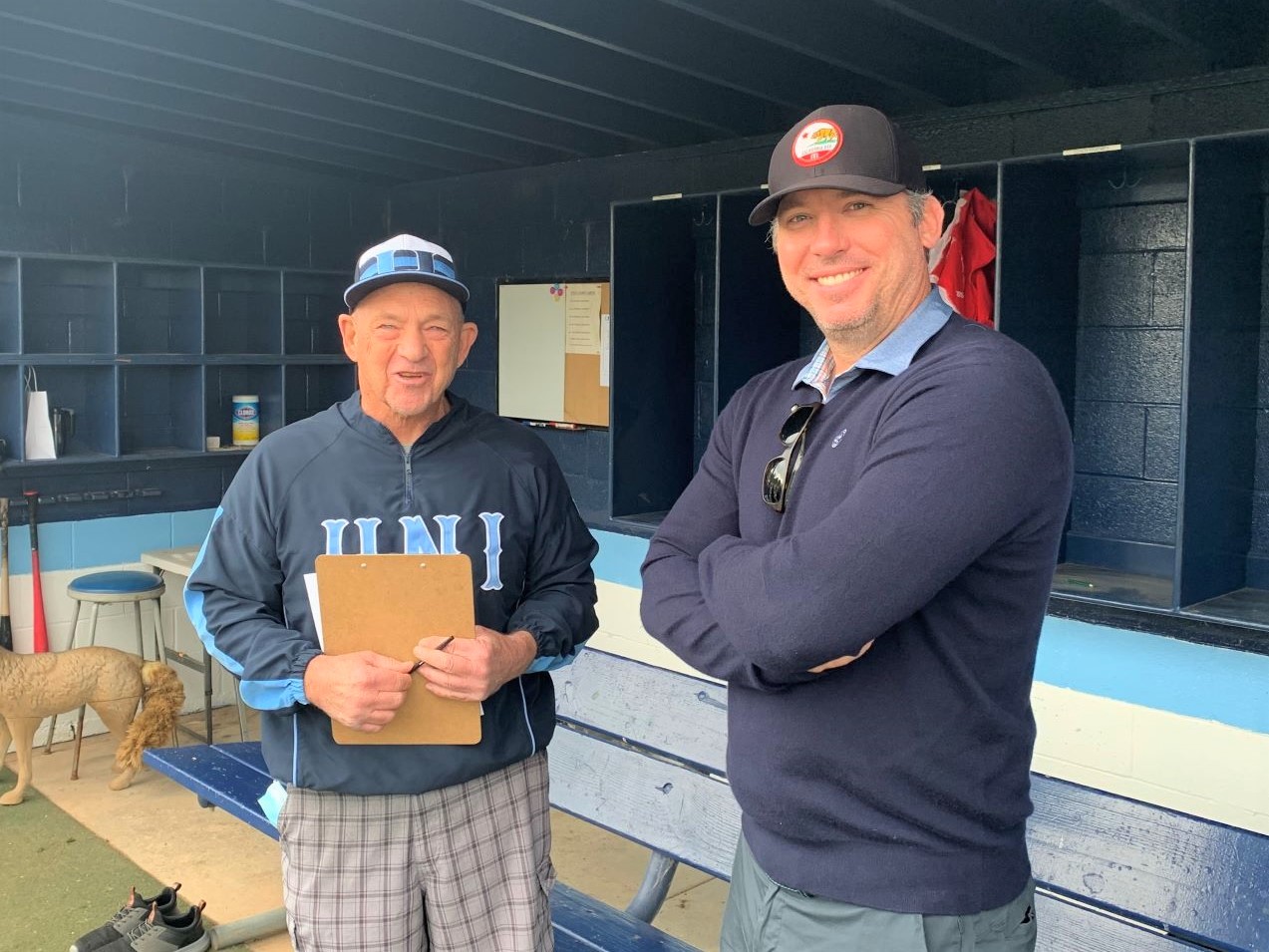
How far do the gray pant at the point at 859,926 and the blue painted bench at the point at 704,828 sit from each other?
64cm

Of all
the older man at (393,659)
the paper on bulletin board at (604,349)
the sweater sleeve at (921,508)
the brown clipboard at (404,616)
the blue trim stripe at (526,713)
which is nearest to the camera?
the sweater sleeve at (921,508)

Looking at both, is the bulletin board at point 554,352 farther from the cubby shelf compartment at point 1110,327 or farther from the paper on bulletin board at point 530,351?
the cubby shelf compartment at point 1110,327

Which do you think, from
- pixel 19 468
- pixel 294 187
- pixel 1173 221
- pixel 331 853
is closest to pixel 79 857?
pixel 19 468

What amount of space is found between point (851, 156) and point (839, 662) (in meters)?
0.53

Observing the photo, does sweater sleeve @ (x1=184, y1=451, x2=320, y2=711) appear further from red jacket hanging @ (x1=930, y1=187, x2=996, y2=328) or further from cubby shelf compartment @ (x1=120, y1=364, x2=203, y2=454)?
cubby shelf compartment @ (x1=120, y1=364, x2=203, y2=454)

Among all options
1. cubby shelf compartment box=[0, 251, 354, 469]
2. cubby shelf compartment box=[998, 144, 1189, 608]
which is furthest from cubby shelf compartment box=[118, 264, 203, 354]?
cubby shelf compartment box=[998, 144, 1189, 608]

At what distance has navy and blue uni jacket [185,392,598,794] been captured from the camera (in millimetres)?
1654

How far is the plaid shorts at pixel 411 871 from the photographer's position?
1.66 m

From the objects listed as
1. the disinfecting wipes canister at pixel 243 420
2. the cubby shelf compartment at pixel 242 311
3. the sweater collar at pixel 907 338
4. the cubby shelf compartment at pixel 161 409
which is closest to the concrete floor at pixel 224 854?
the cubby shelf compartment at pixel 161 409

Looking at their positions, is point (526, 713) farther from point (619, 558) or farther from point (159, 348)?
point (159, 348)

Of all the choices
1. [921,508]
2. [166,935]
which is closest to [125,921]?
[166,935]

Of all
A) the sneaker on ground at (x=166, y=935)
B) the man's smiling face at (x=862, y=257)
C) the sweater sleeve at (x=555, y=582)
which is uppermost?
the man's smiling face at (x=862, y=257)

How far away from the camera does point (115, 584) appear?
4359 millimetres

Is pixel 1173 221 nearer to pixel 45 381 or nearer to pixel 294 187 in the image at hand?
pixel 294 187
